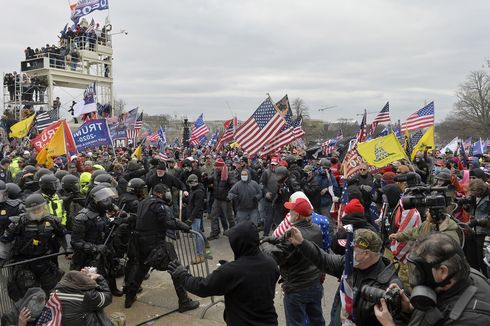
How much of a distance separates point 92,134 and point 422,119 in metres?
10.9

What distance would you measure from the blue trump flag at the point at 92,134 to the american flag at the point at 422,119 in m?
9.84

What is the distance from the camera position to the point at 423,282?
7.46 ft

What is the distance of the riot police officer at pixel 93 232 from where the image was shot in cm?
565

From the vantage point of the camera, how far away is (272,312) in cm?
363

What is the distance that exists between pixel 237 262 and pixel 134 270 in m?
3.29

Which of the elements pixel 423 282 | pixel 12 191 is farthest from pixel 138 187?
pixel 423 282

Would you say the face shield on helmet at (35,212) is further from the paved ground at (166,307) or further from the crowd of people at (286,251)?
the paved ground at (166,307)

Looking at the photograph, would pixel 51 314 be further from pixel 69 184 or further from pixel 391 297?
pixel 69 184

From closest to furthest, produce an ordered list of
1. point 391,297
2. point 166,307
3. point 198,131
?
point 391,297 < point 166,307 < point 198,131

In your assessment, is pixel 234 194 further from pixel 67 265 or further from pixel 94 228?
pixel 94 228

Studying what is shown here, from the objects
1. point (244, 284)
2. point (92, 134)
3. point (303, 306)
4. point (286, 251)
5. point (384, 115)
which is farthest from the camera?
point (384, 115)

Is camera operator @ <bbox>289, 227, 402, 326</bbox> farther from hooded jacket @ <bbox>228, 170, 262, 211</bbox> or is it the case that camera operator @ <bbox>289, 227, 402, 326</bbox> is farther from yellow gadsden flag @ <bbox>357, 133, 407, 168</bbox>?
hooded jacket @ <bbox>228, 170, 262, 211</bbox>

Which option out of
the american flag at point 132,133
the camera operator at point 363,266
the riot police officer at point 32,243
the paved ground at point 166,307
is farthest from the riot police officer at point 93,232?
the american flag at point 132,133

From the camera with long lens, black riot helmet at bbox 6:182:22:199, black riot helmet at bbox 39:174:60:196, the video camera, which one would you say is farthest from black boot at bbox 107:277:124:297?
the camera with long lens
